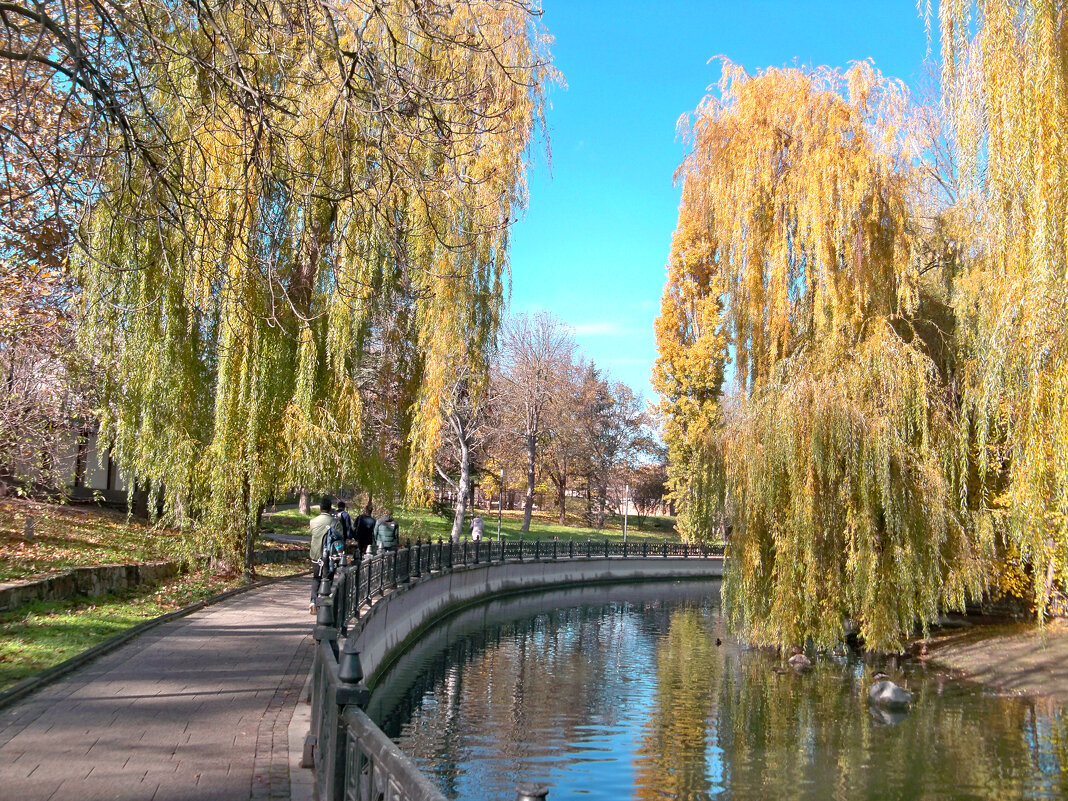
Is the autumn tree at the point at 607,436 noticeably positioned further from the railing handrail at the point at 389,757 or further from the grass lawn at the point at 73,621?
the railing handrail at the point at 389,757

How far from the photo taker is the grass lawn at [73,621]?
9750 millimetres

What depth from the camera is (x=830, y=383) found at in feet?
50.2

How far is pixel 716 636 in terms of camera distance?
2209 cm

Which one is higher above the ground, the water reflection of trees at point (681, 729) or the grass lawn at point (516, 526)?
the grass lawn at point (516, 526)

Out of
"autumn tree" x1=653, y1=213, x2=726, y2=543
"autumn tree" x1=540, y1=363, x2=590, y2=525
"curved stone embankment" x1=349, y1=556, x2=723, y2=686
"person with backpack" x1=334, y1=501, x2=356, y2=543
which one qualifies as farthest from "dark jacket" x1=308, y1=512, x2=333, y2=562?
"autumn tree" x1=540, y1=363, x2=590, y2=525

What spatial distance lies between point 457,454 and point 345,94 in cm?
3452

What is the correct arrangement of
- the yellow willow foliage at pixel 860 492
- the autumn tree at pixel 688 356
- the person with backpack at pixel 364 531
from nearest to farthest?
the yellow willow foliage at pixel 860 492 → the person with backpack at pixel 364 531 → the autumn tree at pixel 688 356

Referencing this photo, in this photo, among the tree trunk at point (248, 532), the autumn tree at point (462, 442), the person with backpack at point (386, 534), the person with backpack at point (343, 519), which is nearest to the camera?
the person with backpack at point (343, 519)

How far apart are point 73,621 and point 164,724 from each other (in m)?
5.82

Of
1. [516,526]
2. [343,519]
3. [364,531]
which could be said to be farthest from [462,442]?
[343,519]

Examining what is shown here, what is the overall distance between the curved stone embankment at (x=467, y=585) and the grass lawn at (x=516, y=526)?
327 centimetres

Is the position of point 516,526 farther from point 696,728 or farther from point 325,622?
point 325,622

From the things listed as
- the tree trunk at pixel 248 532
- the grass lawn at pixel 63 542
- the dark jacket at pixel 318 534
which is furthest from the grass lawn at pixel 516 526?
the dark jacket at pixel 318 534

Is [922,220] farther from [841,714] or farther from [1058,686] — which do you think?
[841,714]
